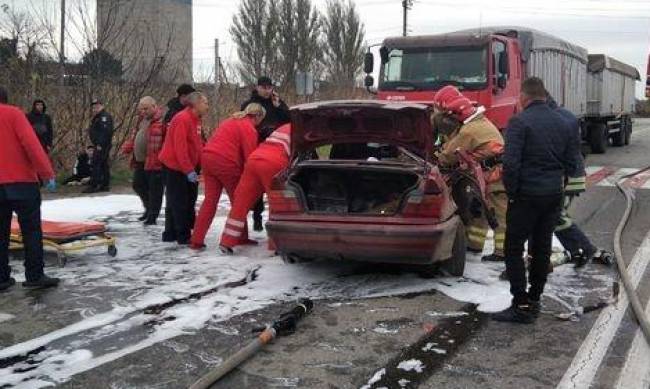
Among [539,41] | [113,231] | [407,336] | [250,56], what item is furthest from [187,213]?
[250,56]

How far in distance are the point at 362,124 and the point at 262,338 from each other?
2546 mm

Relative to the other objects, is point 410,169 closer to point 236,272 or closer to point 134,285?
point 236,272

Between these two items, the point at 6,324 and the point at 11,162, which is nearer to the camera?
the point at 6,324

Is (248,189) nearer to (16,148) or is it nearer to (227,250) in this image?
(227,250)

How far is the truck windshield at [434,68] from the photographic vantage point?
12.3 m

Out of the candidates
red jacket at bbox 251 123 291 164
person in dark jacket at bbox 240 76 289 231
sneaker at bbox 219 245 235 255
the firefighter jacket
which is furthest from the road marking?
sneaker at bbox 219 245 235 255

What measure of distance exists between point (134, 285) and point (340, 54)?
146ft

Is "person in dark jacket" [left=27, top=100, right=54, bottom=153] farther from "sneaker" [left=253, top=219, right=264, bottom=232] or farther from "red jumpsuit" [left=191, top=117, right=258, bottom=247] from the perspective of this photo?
"red jumpsuit" [left=191, top=117, right=258, bottom=247]

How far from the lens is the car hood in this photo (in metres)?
6.36

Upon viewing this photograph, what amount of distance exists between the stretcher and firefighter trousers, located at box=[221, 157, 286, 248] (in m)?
1.22

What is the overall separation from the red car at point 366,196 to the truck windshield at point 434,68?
231 inches

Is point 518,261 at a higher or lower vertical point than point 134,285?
higher

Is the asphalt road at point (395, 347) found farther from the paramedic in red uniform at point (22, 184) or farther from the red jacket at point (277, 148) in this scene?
the red jacket at point (277, 148)

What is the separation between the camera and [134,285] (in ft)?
21.0
